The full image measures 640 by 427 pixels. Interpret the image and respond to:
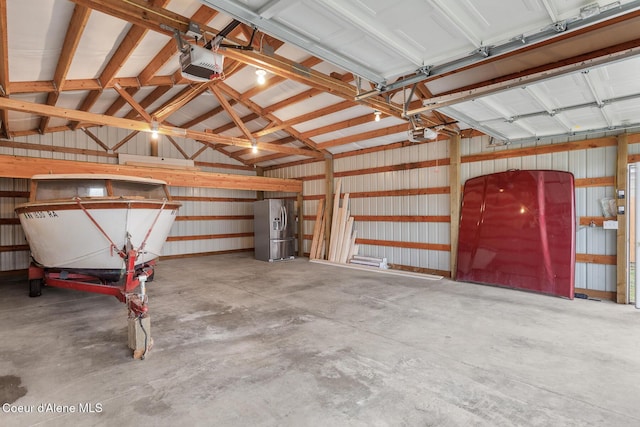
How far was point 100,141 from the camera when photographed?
29.7ft

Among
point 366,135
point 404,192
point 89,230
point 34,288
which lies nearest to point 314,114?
point 366,135

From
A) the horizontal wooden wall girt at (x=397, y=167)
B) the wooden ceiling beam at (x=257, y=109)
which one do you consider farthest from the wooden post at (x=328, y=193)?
the wooden ceiling beam at (x=257, y=109)

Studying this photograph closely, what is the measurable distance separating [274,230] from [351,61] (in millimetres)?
7361

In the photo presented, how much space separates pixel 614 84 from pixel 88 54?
6.71m

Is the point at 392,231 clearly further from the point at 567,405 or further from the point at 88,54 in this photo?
the point at 88,54

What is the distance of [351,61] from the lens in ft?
8.66

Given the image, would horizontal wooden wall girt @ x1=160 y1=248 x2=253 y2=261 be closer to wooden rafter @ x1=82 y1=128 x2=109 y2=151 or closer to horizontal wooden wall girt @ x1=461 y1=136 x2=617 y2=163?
wooden rafter @ x1=82 y1=128 x2=109 y2=151

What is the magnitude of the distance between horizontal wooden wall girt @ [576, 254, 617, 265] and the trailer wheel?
925 centimetres

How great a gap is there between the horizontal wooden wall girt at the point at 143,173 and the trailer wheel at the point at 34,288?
2.00 m

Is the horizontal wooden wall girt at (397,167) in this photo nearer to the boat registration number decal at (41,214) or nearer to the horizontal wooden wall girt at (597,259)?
the horizontal wooden wall girt at (597,259)

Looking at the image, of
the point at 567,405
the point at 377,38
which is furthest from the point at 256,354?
the point at 377,38

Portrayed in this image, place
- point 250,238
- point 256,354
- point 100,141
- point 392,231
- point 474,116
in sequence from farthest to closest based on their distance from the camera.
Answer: point 250,238 < point 100,141 < point 392,231 < point 474,116 < point 256,354

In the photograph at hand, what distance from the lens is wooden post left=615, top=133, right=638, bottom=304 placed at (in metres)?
4.87

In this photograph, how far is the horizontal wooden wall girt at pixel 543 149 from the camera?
516 centimetres
